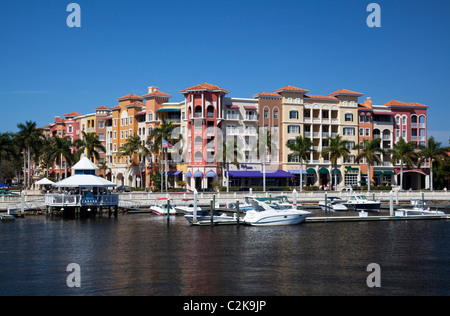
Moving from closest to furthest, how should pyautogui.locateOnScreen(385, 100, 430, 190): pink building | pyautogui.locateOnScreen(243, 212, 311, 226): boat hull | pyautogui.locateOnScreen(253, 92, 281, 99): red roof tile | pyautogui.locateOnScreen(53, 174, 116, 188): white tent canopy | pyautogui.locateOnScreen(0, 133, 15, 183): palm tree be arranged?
pyautogui.locateOnScreen(243, 212, 311, 226): boat hull
pyautogui.locateOnScreen(53, 174, 116, 188): white tent canopy
pyautogui.locateOnScreen(0, 133, 15, 183): palm tree
pyautogui.locateOnScreen(253, 92, 281, 99): red roof tile
pyautogui.locateOnScreen(385, 100, 430, 190): pink building

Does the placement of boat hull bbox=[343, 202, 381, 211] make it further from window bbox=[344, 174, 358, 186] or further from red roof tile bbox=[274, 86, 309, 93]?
red roof tile bbox=[274, 86, 309, 93]

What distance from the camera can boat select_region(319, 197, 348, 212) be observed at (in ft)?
235

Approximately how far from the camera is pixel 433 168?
110 meters

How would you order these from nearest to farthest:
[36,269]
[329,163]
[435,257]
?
[36,269] < [435,257] < [329,163]

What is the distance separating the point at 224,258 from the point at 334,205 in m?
40.1

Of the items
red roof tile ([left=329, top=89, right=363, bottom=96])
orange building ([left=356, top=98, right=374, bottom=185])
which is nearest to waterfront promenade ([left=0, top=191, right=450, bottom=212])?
orange building ([left=356, top=98, right=374, bottom=185])

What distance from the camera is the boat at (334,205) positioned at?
235 feet

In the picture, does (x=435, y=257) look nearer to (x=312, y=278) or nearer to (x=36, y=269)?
(x=312, y=278)

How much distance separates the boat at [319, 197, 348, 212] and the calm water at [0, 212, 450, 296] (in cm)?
1666

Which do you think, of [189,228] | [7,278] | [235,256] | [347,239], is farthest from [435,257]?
[7,278]

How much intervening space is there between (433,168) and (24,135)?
275 ft

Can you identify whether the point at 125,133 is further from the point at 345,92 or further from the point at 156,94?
the point at 345,92

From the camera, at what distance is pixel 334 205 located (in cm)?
7269
